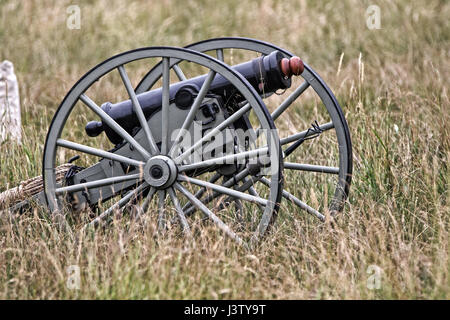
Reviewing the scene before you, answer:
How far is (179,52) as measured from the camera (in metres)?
3.77

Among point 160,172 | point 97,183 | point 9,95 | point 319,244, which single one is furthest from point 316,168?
point 9,95

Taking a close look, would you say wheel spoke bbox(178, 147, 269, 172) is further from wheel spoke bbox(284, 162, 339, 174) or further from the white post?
the white post

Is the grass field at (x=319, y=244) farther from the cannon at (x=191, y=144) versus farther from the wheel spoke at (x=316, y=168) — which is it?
the wheel spoke at (x=316, y=168)

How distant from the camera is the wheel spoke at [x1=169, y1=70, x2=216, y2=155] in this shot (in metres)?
3.71

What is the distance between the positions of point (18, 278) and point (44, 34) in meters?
5.56

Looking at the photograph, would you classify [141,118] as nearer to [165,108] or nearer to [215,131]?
[165,108]

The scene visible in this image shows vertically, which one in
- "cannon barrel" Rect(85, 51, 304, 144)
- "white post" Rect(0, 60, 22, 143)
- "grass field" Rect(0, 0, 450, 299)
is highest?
"white post" Rect(0, 60, 22, 143)

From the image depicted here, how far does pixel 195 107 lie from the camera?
3.76 metres

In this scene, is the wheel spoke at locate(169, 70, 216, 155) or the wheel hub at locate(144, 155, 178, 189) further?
the wheel hub at locate(144, 155, 178, 189)

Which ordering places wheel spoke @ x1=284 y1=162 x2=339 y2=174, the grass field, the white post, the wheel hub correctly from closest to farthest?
1. the grass field
2. the wheel hub
3. wheel spoke @ x1=284 y1=162 x2=339 y2=174
4. the white post

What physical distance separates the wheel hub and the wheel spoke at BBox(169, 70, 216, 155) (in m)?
0.06

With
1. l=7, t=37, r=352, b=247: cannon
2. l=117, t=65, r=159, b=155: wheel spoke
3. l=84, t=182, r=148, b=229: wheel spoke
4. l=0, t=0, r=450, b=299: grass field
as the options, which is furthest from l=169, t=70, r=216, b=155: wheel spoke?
l=0, t=0, r=450, b=299: grass field

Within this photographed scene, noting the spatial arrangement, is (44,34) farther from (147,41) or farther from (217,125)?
(217,125)

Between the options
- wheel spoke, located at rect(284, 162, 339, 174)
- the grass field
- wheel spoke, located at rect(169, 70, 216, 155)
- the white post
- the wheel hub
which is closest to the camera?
the grass field
